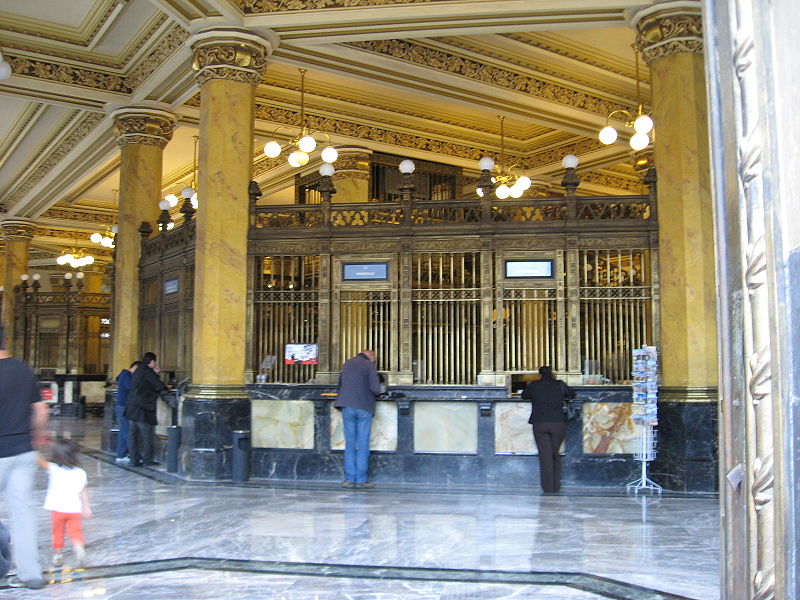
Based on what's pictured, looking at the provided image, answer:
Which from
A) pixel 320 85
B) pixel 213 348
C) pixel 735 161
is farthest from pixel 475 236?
Answer: pixel 735 161

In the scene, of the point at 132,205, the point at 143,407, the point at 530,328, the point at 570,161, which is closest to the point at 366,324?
the point at 530,328

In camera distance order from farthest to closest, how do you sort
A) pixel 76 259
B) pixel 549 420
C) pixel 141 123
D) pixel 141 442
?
pixel 76 259
pixel 141 123
pixel 141 442
pixel 549 420

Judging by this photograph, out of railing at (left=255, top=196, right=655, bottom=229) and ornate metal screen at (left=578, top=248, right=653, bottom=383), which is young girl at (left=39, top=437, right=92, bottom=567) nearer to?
railing at (left=255, top=196, right=655, bottom=229)

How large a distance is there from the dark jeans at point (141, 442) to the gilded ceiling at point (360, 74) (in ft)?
12.8

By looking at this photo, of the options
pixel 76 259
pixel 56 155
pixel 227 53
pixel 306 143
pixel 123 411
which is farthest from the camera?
pixel 76 259

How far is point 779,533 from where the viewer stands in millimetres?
1171

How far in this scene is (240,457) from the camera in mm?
9016

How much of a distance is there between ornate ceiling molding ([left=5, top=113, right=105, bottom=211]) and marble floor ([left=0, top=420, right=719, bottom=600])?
791 cm

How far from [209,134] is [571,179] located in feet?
13.6

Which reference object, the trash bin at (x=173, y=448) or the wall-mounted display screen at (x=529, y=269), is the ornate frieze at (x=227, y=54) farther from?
the trash bin at (x=173, y=448)

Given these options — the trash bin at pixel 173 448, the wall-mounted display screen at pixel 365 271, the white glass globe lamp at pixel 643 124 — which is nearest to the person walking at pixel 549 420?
the wall-mounted display screen at pixel 365 271

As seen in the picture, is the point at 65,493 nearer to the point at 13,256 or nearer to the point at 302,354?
the point at 302,354

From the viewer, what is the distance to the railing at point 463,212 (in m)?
9.25

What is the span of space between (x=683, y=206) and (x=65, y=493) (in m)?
6.58
